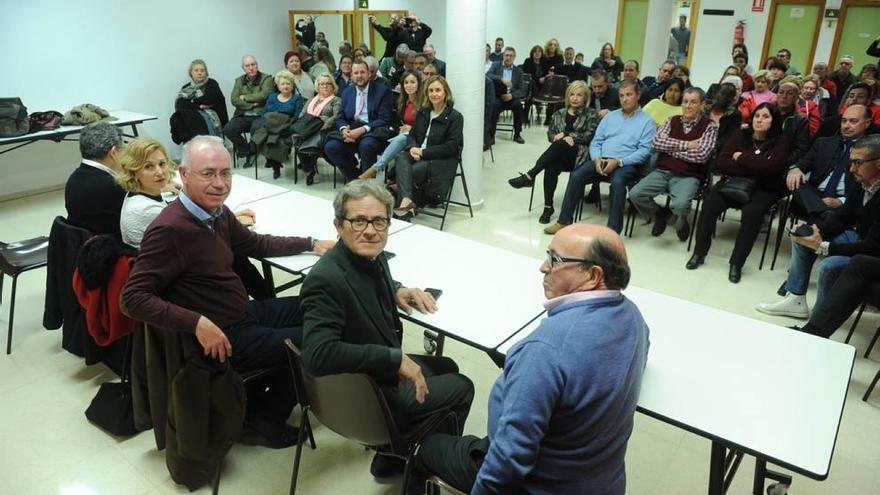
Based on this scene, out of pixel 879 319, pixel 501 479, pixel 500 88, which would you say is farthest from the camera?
pixel 500 88

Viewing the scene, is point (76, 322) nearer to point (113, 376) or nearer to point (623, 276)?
point (113, 376)

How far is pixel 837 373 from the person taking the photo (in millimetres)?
1706

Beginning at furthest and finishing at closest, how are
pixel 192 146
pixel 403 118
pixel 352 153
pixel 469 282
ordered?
pixel 352 153 → pixel 403 118 → pixel 469 282 → pixel 192 146

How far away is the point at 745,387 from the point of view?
1660mm

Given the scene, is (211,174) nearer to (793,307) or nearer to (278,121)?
(793,307)

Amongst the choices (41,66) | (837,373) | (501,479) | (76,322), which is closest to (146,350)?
(76,322)

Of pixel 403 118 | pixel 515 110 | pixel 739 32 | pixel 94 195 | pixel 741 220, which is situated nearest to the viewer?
pixel 94 195

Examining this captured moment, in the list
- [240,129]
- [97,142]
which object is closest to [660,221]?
[97,142]

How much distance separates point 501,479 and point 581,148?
4.07 metres

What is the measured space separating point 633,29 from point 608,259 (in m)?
11.7

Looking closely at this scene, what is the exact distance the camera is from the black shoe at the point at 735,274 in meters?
3.89

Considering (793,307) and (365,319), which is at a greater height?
(365,319)

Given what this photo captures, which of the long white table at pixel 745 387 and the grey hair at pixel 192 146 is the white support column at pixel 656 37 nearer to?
the long white table at pixel 745 387

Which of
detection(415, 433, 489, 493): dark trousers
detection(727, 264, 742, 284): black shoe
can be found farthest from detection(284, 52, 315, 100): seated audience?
detection(415, 433, 489, 493): dark trousers
